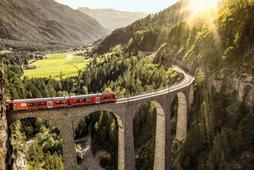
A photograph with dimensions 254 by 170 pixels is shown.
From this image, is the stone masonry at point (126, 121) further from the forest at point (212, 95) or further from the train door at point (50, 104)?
the forest at point (212, 95)

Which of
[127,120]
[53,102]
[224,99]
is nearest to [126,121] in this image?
[127,120]

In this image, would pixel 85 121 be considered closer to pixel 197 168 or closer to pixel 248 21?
pixel 197 168

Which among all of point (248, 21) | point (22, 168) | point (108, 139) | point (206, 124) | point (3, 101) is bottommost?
point (108, 139)

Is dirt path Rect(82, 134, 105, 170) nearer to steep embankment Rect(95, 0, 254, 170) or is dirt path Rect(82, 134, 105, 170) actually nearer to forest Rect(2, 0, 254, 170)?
forest Rect(2, 0, 254, 170)

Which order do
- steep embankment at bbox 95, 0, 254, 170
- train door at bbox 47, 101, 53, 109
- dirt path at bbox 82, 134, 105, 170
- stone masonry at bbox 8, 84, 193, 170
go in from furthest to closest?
dirt path at bbox 82, 134, 105, 170 → steep embankment at bbox 95, 0, 254, 170 → stone masonry at bbox 8, 84, 193, 170 → train door at bbox 47, 101, 53, 109

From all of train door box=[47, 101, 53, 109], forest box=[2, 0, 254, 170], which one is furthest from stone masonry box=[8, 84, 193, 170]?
forest box=[2, 0, 254, 170]

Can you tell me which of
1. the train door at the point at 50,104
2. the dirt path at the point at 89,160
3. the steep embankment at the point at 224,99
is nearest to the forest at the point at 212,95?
the steep embankment at the point at 224,99

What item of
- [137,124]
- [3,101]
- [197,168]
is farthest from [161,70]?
[3,101]

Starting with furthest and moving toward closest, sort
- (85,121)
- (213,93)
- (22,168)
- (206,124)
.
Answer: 1. (85,121)
2. (213,93)
3. (206,124)
4. (22,168)
